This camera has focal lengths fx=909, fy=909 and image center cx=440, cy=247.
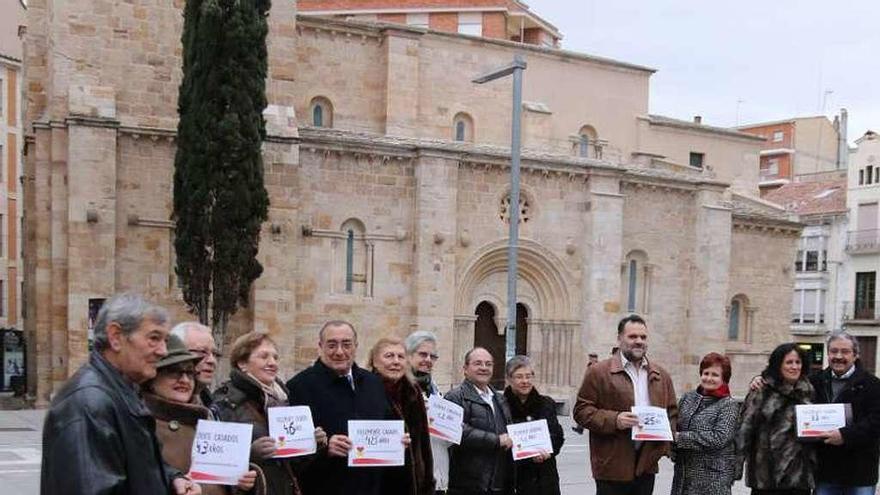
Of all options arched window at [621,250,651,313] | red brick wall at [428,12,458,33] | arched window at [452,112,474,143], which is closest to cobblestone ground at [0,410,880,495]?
arched window at [621,250,651,313]

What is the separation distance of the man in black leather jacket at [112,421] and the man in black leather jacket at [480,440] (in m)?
3.38

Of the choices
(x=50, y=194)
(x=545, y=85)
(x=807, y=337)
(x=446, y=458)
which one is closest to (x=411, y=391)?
(x=446, y=458)

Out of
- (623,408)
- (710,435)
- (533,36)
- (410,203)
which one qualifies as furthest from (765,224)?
(623,408)

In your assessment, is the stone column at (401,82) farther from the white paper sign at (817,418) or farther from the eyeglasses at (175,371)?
the eyeglasses at (175,371)

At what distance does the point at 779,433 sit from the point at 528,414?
1880 mm

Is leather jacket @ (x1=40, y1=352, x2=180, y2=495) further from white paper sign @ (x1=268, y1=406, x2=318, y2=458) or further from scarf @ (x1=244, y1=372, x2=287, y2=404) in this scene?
scarf @ (x1=244, y1=372, x2=287, y2=404)

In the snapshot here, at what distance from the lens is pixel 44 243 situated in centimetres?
1981

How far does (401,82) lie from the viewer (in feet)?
82.9

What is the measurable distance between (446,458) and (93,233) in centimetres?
1418

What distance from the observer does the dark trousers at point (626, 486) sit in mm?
6816

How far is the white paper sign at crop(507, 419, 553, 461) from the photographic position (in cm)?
675

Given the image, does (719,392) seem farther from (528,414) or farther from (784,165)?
(784,165)

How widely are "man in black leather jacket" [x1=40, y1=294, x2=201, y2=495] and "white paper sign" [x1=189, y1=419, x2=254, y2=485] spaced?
2.89ft

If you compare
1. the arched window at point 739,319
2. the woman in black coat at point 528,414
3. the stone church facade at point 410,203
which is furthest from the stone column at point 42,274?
the arched window at point 739,319
